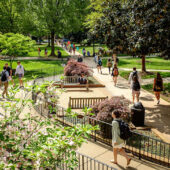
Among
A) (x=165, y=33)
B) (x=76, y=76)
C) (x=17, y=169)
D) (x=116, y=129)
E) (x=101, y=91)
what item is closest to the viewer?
(x=17, y=169)

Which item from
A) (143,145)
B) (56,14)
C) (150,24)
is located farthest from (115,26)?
(56,14)

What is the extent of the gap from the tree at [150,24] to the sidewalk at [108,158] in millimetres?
6318

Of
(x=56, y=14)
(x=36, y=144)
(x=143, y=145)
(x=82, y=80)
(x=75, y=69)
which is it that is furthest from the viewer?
(x=56, y=14)

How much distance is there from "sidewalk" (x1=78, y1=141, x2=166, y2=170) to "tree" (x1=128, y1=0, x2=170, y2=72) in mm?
6318

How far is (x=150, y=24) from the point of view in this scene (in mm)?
12156

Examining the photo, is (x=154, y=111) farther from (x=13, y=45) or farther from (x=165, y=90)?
(x=13, y=45)

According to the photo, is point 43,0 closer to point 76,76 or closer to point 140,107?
point 76,76

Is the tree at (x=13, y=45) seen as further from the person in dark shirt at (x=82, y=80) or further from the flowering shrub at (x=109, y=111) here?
the flowering shrub at (x=109, y=111)

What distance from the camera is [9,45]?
23484 mm

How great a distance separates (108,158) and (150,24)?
758 cm

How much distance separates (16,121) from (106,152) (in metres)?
4.10

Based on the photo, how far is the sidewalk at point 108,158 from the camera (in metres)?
7.05

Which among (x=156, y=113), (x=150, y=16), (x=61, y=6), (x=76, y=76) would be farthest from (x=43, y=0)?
(x=156, y=113)

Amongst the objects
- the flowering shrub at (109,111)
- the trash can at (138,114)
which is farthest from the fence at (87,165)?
the trash can at (138,114)
